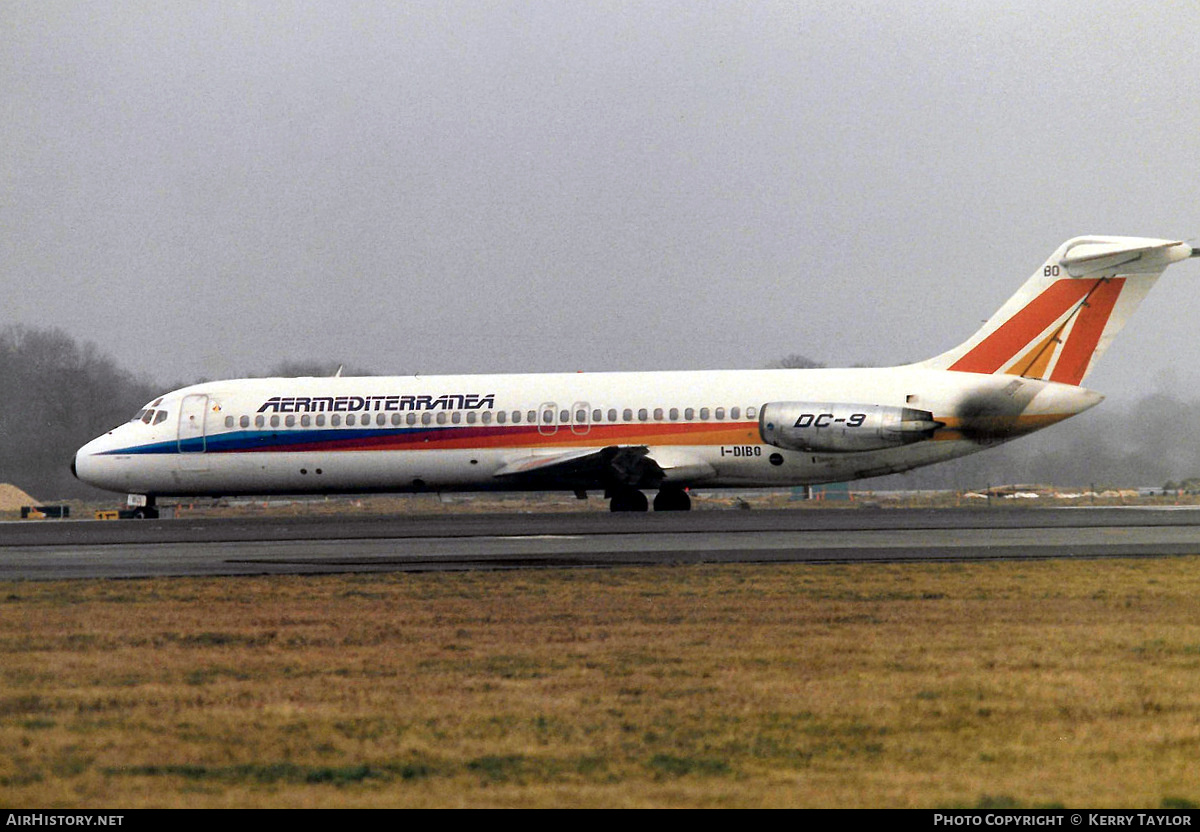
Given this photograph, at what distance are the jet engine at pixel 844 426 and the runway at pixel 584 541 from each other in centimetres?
195

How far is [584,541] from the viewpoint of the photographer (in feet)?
78.1

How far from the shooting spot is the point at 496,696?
9438 mm

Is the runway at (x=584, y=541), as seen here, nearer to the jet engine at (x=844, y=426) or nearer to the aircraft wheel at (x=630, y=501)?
the jet engine at (x=844, y=426)

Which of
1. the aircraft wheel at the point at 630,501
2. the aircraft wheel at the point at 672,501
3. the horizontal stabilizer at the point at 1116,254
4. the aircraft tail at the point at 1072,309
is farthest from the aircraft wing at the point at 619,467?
the horizontal stabilizer at the point at 1116,254

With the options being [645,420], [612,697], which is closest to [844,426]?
[645,420]

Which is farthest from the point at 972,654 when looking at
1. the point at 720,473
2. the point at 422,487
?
the point at 422,487

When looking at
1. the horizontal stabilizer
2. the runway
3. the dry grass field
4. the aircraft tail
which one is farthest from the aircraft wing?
the dry grass field

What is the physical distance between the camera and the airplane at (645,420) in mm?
33750

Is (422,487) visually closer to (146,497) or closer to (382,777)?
(146,497)

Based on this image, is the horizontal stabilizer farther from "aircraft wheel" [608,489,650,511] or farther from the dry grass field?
the dry grass field

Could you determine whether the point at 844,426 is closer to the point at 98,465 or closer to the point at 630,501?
the point at 630,501

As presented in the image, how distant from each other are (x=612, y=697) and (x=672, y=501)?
2708 cm

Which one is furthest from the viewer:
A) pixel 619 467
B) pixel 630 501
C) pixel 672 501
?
pixel 672 501

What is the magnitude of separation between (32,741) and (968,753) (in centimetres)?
555
